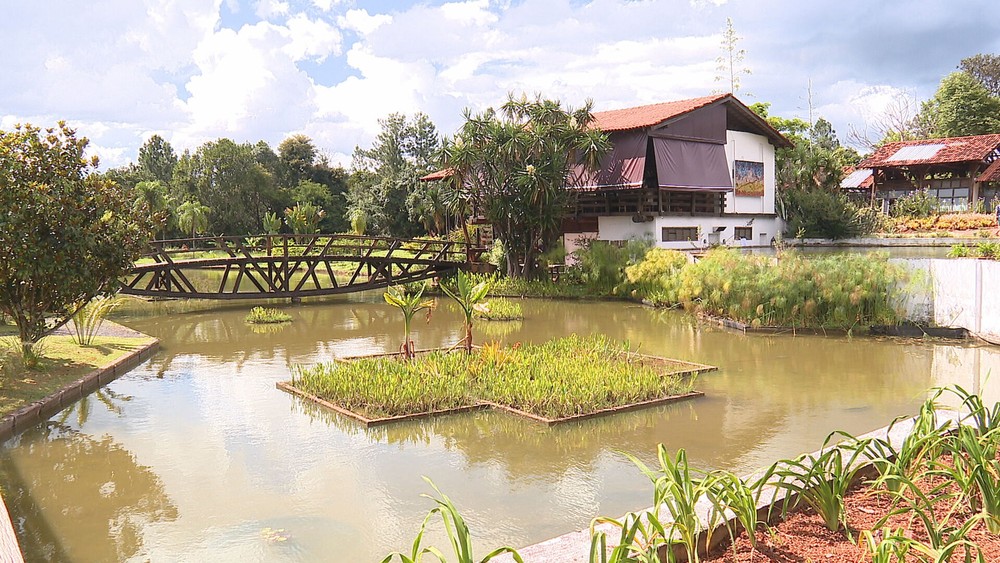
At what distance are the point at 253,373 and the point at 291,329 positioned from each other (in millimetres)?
5625

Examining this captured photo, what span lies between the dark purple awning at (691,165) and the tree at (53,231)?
1773cm

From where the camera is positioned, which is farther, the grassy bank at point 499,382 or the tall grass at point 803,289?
the tall grass at point 803,289

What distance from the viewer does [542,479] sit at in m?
6.93

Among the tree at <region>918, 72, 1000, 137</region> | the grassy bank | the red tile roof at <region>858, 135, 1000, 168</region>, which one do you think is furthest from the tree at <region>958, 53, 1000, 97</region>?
the grassy bank

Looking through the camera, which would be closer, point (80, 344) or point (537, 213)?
point (80, 344)

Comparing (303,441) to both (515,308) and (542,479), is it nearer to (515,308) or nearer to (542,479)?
(542,479)

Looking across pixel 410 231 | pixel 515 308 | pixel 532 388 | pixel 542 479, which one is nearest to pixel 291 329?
pixel 515 308

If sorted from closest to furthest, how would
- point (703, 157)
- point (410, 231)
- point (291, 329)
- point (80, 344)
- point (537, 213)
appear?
point (80, 344) → point (291, 329) → point (537, 213) → point (703, 157) → point (410, 231)

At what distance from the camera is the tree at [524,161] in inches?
918

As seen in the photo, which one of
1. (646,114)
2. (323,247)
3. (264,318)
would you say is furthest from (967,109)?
Answer: (264,318)

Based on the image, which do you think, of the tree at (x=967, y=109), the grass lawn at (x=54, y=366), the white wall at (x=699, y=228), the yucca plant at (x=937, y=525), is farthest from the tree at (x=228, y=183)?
the yucca plant at (x=937, y=525)

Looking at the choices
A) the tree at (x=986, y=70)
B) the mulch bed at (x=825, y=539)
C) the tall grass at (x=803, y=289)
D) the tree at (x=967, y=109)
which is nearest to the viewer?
the mulch bed at (x=825, y=539)

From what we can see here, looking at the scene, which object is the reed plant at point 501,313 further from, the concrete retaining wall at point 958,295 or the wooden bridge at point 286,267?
the concrete retaining wall at point 958,295

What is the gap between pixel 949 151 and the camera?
35.3 meters
